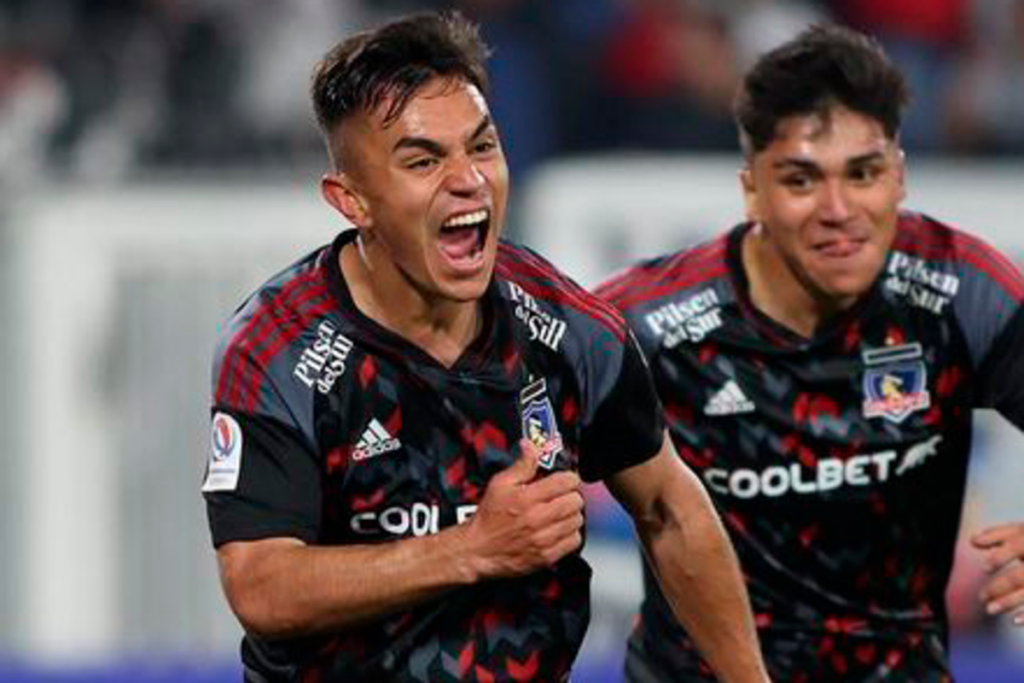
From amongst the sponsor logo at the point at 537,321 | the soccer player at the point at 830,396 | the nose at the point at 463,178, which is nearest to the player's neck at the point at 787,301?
the soccer player at the point at 830,396

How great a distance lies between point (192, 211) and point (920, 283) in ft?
15.4

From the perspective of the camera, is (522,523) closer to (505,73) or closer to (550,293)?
(550,293)

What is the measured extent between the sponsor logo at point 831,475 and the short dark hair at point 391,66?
147 cm

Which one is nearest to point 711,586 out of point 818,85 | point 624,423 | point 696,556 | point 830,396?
point 696,556

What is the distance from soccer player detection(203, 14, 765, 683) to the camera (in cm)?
487

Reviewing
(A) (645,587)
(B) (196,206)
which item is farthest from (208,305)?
(A) (645,587)

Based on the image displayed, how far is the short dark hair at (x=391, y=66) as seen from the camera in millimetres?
5062

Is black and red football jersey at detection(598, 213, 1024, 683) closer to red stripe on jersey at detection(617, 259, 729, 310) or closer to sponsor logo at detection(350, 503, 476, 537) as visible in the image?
red stripe on jersey at detection(617, 259, 729, 310)

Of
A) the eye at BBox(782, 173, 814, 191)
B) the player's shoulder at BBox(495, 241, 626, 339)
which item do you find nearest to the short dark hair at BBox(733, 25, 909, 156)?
the eye at BBox(782, 173, 814, 191)

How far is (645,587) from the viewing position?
20.9 feet

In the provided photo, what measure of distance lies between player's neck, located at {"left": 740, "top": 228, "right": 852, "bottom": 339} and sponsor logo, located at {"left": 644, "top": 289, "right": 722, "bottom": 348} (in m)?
0.11

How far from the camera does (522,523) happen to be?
Answer: 4.77m

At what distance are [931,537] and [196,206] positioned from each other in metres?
4.69

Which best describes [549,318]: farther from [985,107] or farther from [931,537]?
[985,107]
